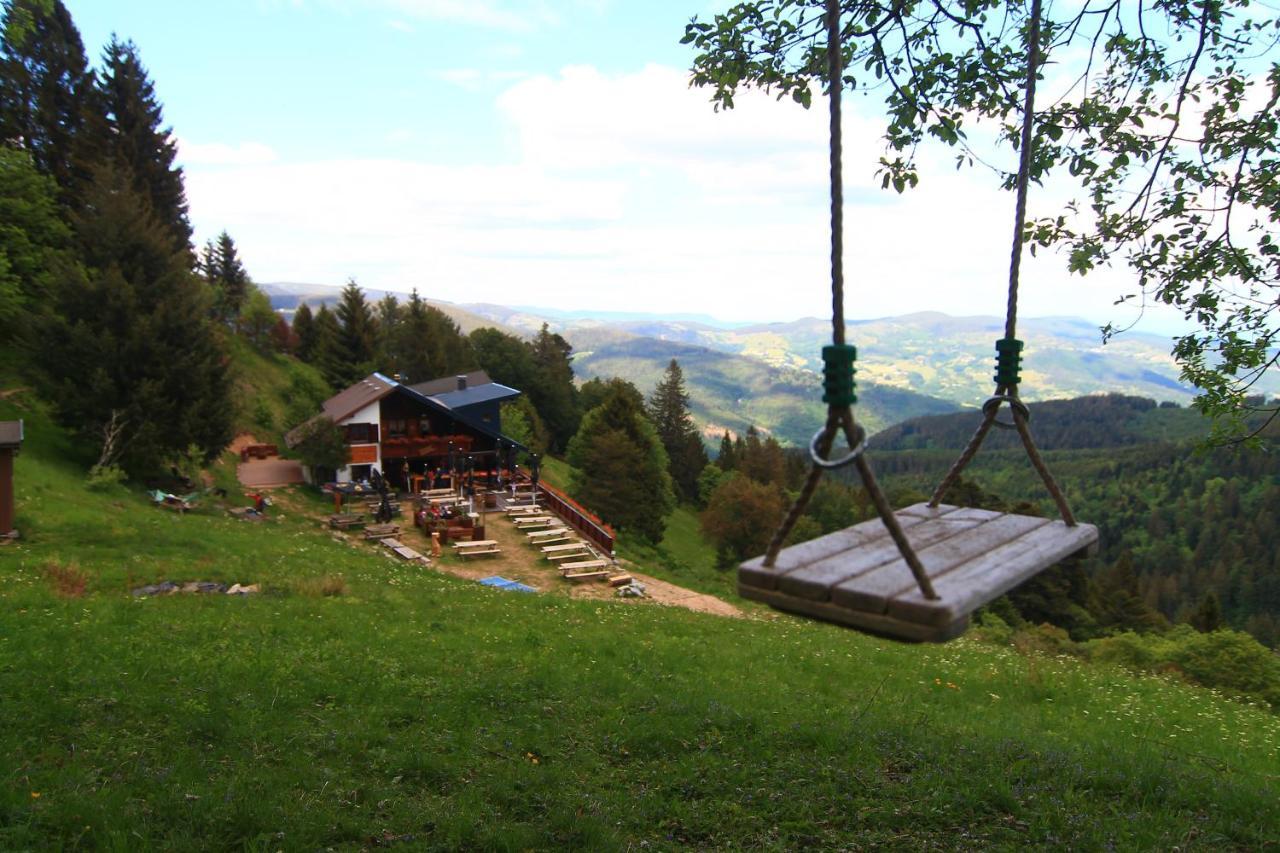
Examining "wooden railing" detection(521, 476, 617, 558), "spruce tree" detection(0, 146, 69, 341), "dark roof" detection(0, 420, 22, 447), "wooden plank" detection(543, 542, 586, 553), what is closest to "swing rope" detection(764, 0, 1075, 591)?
"dark roof" detection(0, 420, 22, 447)

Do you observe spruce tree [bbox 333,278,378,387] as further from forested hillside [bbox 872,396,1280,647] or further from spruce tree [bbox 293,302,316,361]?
forested hillside [bbox 872,396,1280,647]

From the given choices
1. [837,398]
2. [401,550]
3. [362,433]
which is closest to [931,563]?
[837,398]

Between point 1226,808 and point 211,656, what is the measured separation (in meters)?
11.5

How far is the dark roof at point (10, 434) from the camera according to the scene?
→ 16.9 meters

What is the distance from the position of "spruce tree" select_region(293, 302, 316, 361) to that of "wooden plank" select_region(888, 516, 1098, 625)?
226 ft

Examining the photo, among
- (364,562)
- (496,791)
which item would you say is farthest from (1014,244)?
(364,562)

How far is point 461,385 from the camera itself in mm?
44219

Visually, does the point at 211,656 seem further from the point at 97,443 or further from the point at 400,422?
the point at 400,422

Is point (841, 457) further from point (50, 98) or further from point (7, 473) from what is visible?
point (50, 98)

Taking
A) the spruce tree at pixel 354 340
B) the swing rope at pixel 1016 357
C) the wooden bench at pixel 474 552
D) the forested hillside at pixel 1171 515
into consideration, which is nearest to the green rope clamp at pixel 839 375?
the swing rope at pixel 1016 357

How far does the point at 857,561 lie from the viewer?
4145 millimetres

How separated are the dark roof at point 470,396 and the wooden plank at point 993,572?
36.0m

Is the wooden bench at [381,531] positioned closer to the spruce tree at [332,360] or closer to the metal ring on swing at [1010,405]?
the metal ring on swing at [1010,405]

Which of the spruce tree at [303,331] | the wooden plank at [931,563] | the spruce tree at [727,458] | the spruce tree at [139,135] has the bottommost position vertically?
the spruce tree at [727,458]
